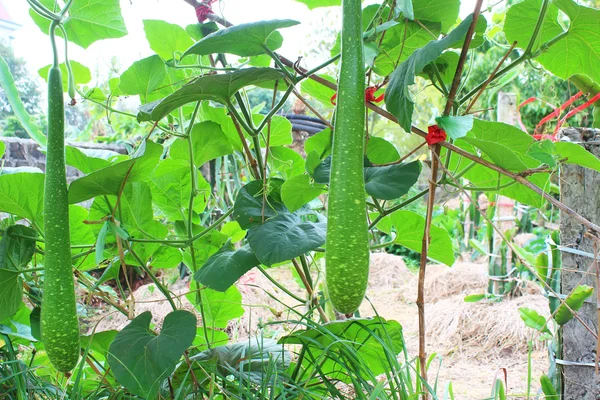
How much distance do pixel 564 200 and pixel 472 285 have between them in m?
2.99

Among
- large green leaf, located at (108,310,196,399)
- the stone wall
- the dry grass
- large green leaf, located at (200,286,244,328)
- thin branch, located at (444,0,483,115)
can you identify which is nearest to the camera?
thin branch, located at (444,0,483,115)

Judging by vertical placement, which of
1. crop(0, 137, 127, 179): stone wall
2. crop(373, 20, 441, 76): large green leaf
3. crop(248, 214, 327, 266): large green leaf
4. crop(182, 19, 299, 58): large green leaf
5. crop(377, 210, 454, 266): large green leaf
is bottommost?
crop(248, 214, 327, 266): large green leaf

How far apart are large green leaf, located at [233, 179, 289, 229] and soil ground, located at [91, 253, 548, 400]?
1.09m

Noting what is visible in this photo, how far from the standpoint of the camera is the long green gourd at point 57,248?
1.83 ft

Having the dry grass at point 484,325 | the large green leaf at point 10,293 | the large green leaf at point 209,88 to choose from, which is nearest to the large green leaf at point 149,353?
A: the large green leaf at point 10,293

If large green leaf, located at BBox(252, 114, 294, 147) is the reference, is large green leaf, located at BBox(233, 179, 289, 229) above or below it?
below

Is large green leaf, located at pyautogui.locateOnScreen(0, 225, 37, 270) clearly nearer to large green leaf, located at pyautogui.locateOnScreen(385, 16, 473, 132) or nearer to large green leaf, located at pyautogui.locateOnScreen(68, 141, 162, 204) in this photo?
large green leaf, located at pyautogui.locateOnScreen(68, 141, 162, 204)

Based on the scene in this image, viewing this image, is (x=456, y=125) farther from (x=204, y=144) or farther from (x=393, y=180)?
(x=204, y=144)

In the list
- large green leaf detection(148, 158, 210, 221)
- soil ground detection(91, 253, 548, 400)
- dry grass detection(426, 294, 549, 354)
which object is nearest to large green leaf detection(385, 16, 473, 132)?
large green leaf detection(148, 158, 210, 221)

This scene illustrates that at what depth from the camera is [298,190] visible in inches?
27.4

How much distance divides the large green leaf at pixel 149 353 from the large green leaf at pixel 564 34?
56cm

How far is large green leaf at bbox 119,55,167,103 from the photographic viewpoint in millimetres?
769

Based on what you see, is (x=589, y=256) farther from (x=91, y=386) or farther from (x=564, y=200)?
(x=91, y=386)

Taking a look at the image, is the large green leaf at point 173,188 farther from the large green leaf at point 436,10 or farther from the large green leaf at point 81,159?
the large green leaf at point 436,10
